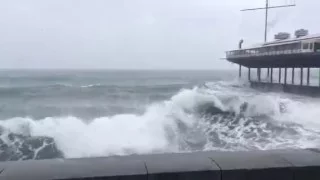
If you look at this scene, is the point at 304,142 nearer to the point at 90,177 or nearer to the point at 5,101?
the point at 90,177

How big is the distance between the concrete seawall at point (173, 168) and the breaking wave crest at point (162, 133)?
20.9 feet

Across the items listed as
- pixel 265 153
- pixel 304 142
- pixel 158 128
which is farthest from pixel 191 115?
pixel 265 153

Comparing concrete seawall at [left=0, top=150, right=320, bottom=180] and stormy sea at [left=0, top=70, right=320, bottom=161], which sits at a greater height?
concrete seawall at [left=0, top=150, right=320, bottom=180]

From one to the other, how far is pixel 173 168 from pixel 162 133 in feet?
30.4

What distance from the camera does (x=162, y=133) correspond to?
12539 millimetres

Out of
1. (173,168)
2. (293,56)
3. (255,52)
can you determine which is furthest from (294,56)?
(173,168)

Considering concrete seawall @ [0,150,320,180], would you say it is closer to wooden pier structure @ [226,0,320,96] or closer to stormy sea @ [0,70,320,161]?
stormy sea @ [0,70,320,161]

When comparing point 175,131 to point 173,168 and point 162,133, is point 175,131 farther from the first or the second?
point 173,168

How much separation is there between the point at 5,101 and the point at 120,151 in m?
20.4

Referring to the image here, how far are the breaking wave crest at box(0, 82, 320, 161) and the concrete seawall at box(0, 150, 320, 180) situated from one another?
6.38m

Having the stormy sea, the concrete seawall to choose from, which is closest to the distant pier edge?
the stormy sea

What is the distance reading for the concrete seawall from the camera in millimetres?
3148

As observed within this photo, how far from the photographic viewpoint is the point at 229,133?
41.6ft

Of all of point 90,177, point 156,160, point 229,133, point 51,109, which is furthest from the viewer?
point 51,109
